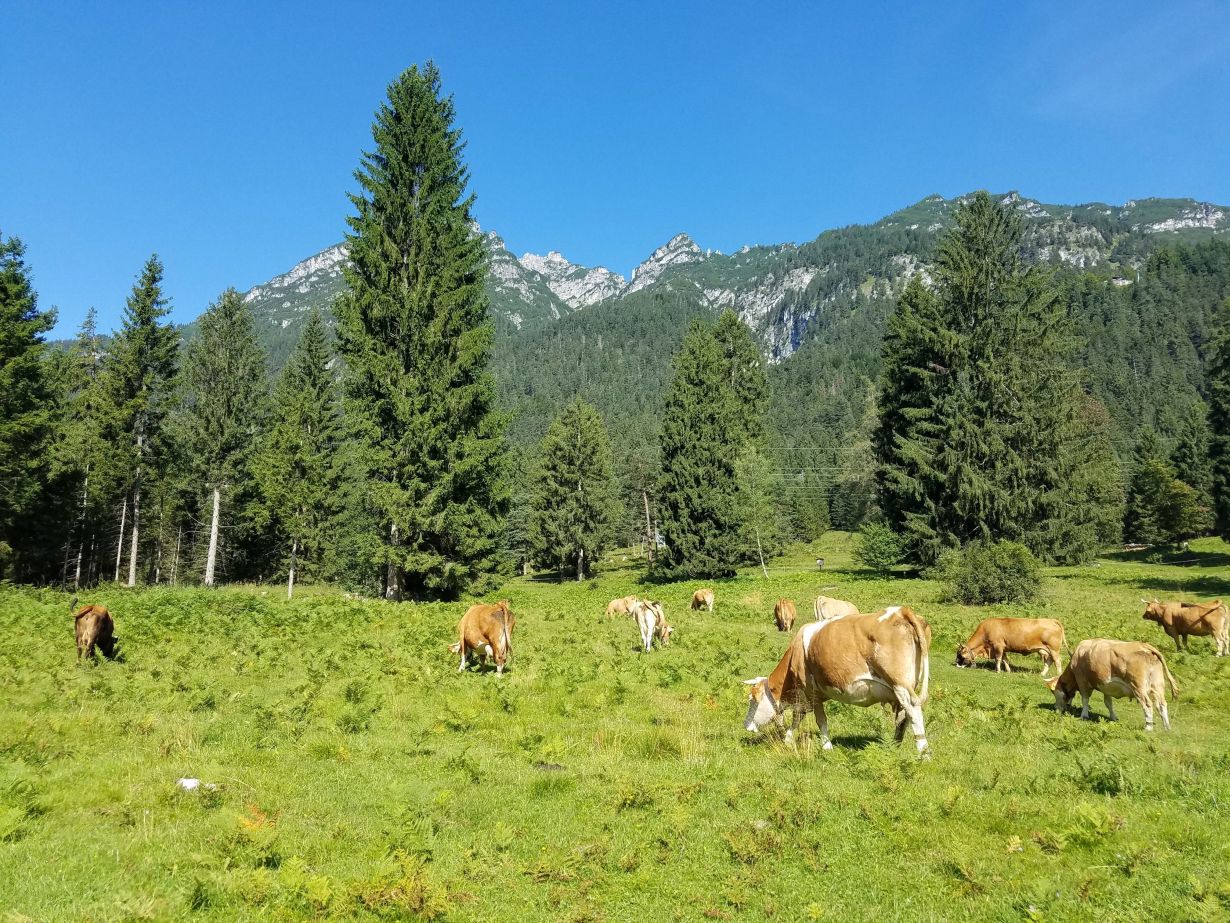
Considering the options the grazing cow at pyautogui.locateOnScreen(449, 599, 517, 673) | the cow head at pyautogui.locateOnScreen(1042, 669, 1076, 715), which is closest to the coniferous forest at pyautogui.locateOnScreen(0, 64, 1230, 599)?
the grazing cow at pyautogui.locateOnScreen(449, 599, 517, 673)

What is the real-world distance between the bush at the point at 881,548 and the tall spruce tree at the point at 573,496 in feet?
76.7

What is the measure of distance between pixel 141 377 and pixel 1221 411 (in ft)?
221

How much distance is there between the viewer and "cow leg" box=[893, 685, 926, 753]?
8102 mm

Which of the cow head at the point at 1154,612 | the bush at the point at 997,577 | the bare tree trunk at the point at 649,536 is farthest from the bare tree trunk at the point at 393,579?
the bare tree trunk at the point at 649,536

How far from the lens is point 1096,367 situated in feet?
535

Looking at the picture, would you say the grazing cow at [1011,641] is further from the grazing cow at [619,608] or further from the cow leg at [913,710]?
the grazing cow at [619,608]

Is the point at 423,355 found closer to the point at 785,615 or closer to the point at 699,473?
the point at 785,615

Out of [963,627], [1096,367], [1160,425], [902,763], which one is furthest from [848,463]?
[1096,367]

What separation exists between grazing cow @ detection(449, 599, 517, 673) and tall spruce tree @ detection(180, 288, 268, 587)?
30.2 metres

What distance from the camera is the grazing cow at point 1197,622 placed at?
60.9 ft

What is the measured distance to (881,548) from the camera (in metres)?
41.3

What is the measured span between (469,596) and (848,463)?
54.5m

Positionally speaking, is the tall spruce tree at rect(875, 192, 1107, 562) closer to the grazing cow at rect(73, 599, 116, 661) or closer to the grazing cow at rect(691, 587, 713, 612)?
the grazing cow at rect(691, 587, 713, 612)

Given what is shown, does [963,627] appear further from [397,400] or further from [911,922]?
[397,400]
